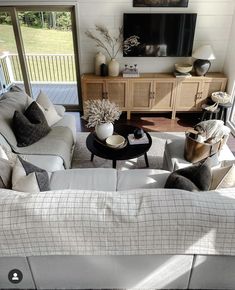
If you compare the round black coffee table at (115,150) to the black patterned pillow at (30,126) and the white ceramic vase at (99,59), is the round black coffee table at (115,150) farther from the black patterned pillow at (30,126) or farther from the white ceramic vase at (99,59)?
the white ceramic vase at (99,59)

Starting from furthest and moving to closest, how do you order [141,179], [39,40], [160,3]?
1. [39,40]
2. [160,3]
3. [141,179]

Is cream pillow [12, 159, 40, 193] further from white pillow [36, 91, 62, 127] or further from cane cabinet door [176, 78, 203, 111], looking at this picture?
cane cabinet door [176, 78, 203, 111]

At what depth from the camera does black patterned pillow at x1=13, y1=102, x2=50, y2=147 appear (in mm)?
2689

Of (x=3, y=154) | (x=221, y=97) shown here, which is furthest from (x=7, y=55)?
(x=221, y=97)

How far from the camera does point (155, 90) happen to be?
412 centimetres

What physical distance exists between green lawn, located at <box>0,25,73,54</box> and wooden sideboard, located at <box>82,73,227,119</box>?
686 millimetres

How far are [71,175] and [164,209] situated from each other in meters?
1.20

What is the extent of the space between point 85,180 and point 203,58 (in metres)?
2.85

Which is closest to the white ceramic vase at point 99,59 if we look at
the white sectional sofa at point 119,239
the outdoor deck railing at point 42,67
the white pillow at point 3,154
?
the outdoor deck railing at point 42,67

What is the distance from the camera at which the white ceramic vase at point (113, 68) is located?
4.07 meters

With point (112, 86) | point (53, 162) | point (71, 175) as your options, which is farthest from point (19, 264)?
point (112, 86)

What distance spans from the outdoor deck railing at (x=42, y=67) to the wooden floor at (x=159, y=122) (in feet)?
3.01

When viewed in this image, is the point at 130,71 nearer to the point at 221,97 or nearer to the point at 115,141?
the point at 221,97

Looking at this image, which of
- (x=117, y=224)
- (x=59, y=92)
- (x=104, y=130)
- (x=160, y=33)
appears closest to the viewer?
(x=117, y=224)
